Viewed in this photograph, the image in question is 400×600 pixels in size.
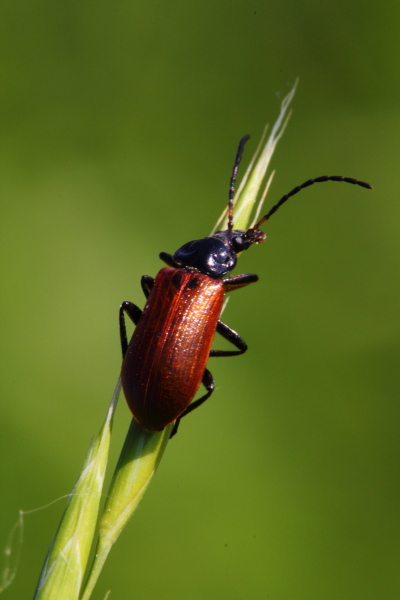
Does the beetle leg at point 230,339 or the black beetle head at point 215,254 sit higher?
the black beetle head at point 215,254

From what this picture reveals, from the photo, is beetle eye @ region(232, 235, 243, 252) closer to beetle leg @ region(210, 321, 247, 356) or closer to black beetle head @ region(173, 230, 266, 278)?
black beetle head @ region(173, 230, 266, 278)

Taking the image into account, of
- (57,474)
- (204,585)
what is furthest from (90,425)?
(204,585)

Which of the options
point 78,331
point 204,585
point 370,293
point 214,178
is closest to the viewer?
point 204,585

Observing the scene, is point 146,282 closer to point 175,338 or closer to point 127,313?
point 127,313

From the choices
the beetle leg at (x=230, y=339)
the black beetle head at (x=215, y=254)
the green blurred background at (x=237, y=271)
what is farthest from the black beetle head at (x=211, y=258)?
the green blurred background at (x=237, y=271)

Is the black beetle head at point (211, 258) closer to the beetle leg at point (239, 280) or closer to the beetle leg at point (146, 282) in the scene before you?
the beetle leg at point (239, 280)

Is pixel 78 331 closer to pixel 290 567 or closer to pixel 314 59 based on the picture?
Answer: pixel 290 567
